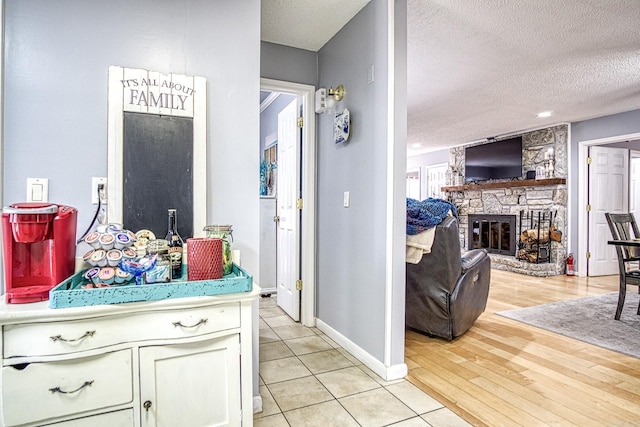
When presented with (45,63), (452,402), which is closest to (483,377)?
(452,402)

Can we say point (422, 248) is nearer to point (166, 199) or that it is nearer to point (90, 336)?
point (166, 199)

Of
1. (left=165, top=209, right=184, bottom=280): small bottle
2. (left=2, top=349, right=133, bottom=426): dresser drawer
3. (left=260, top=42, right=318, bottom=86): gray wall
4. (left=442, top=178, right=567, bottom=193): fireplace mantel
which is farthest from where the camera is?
(left=442, top=178, right=567, bottom=193): fireplace mantel

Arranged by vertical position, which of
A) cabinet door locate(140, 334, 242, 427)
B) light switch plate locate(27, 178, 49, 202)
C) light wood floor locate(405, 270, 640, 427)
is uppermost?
light switch plate locate(27, 178, 49, 202)

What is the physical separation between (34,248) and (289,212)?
7.64 ft

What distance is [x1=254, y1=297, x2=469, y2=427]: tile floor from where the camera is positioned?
69.5 inches

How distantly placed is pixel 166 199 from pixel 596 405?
8.17ft

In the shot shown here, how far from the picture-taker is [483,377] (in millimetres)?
2238

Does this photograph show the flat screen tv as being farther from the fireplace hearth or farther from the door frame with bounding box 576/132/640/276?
the door frame with bounding box 576/132/640/276

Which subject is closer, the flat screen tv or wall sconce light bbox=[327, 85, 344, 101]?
wall sconce light bbox=[327, 85, 344, 101]

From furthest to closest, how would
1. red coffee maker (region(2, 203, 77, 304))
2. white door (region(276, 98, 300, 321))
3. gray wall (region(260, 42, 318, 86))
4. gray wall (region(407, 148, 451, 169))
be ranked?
gray wall (region(407, 148, 451, 169)), white door (region(276, 98, 300, 321)), gray wall (region(260, 42, 318, 86)), red coffee maker (region(2, 203, 77, 304))

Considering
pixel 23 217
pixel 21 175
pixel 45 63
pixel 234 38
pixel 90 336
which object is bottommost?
pixel 90 336

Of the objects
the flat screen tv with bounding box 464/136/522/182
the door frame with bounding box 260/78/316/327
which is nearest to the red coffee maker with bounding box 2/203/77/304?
the door frame with bounding box 260/78/316/327

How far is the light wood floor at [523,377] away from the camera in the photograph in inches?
72.2

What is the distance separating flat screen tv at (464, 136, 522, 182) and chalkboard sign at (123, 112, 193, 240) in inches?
240
